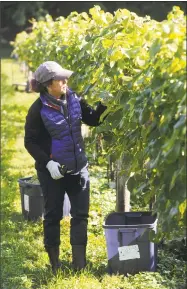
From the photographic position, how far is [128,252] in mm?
5031

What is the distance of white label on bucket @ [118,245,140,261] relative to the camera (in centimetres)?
502

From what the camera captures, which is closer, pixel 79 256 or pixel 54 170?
pixel 54 170

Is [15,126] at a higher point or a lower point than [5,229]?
higher

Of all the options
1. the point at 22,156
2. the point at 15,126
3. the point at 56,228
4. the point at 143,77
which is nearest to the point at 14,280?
the point at 56,228

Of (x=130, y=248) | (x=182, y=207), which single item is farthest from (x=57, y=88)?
(x=182, y=207)

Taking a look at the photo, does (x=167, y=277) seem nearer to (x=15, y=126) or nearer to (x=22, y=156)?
(x=22, y=156)

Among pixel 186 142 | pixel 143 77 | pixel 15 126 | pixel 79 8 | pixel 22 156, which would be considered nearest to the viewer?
pixel 186 142

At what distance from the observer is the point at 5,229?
259 inches

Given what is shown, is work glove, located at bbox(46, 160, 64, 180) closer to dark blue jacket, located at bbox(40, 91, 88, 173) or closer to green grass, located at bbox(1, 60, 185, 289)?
dark blue jacket, located at bbox(40, 91, 88, 173)

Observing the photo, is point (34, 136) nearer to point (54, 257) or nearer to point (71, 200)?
point (71, 200)

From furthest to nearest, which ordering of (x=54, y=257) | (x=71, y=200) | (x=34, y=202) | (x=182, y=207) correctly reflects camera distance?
(x=34, y=202) < (x=54, y=257) < (x=71, y=200) < (x=182, y=207)

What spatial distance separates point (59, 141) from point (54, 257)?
3.09 feet

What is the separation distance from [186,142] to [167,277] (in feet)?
8.03

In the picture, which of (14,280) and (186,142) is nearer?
(186,142)
